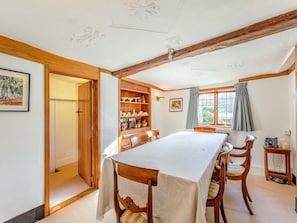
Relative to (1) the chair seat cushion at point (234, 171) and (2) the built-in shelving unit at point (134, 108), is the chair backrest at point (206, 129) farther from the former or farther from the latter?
(1) the chair seat cushion at point (234, 171)

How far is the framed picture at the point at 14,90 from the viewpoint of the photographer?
1692mm

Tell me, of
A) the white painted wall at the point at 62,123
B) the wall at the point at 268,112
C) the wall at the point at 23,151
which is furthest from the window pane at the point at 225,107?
the wall at the point at 23,151

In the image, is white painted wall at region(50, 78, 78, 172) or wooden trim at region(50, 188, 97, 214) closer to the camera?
wooden trim at region(50, 188, 97, 214)

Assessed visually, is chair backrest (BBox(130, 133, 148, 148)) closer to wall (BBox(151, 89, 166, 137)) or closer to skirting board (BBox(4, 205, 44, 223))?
skirting board (BBox(4, 205, 44, 223))

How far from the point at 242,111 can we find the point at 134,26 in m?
3.28

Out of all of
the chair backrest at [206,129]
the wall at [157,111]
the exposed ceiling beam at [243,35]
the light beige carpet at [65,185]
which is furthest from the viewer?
the wall at [157,111]

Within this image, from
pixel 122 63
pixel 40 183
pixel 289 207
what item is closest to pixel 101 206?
pixel 40 183

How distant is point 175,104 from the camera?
16.6 feet

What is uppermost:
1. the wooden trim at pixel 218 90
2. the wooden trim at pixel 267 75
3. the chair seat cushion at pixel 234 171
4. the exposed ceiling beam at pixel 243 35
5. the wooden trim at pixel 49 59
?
the exposed ceiling beam at pixel 243 35

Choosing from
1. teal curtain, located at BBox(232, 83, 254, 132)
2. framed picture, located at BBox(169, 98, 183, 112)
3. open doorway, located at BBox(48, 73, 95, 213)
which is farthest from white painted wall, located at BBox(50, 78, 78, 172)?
teal curtain, located at BBox(232, 83, 254, 132)

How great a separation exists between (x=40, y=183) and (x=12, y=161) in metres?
0.46

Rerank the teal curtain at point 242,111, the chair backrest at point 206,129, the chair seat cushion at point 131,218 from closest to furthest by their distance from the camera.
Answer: the chair seat cushion at point 131,218, the teal curtain at point 242,111, the chair backrest at point 206,129

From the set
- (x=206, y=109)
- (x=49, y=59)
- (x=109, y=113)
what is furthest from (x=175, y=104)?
(x=49, y=59)

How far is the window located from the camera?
4.19 m
